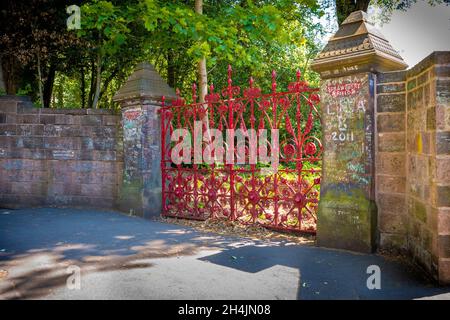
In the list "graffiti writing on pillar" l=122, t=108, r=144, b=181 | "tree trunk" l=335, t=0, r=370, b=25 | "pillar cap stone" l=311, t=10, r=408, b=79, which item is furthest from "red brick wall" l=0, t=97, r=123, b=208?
"tree trunk" l=335, t=0, r=370, b=25

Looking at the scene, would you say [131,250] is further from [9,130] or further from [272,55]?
[272,55]

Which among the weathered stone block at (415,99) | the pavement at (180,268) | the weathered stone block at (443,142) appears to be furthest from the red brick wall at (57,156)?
the weathered stone block at (443,142)

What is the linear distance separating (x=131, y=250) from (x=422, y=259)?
318 cm

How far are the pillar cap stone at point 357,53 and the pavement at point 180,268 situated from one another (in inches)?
86.4

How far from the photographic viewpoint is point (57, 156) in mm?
7625

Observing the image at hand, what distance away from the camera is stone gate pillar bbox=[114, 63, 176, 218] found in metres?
6.81

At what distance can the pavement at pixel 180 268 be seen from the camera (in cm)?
322

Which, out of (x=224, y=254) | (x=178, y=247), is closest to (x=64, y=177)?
(x=178, y=247)

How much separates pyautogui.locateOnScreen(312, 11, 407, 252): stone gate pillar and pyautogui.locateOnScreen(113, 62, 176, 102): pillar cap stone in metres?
3.19

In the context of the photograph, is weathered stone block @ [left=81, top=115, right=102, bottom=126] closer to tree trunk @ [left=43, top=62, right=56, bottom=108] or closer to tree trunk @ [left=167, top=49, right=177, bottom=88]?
tree trunk @ [left=167, top=49, right=177, bottom=88]

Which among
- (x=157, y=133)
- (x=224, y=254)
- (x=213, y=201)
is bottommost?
(x=224, y=254)

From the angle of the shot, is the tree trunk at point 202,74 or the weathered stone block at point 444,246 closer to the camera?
the weathered stone block at point 444,246

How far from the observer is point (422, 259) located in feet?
12.2

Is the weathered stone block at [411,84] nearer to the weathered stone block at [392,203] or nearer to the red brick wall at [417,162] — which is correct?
the red brick wall at [417,162]
